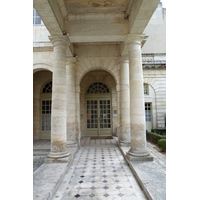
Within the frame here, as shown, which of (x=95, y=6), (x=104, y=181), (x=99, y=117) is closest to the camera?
(x=104, y=181)

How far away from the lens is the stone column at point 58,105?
5.59 meters

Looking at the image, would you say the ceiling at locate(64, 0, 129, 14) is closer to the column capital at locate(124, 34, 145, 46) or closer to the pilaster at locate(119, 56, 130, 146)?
the column capital at locate(124, 34, 145, 46)

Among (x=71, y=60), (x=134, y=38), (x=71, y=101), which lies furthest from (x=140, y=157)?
(x=71, y=60)

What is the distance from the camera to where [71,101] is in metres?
8.16

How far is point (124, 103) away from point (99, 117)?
413 centimetres

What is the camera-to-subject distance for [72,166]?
564 cm

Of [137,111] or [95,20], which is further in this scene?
[95,20]

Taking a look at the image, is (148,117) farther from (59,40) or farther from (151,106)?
(59,40)

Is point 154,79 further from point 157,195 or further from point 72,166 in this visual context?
point 157,195

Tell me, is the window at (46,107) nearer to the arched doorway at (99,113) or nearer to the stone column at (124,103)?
the arched doorway at (99,113)

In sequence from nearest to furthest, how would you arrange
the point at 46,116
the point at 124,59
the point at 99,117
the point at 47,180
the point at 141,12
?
the point at 47,180, the point at 141,12, the point at 124,59, the point at 46,116, the point at 99,117

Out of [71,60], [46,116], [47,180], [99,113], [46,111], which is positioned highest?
[71,60]

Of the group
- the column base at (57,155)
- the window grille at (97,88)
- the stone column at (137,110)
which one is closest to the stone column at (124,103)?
the stone column at (137,110)
